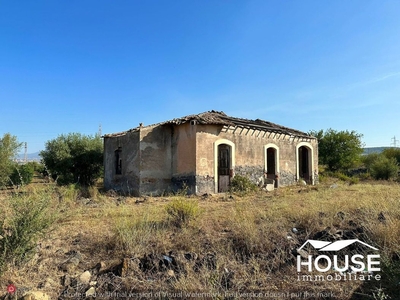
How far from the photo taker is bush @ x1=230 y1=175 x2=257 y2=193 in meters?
13.5

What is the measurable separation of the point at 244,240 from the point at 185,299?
1.78 m

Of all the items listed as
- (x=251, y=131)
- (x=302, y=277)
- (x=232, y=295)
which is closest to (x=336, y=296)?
(x=302, y=277)

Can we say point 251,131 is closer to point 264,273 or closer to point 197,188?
point 197,188

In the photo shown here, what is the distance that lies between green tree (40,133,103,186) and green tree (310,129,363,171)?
1851cm

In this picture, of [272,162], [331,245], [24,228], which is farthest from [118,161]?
[331,245]

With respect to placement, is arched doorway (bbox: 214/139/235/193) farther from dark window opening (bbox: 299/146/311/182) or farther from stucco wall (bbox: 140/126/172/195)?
dark window opening (bbox: 299/146/311/182)

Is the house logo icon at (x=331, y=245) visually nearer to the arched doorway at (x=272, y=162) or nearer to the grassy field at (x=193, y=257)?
the grassy field at (x=193, y=257)

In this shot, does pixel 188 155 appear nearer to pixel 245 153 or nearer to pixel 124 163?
pixel 245 153

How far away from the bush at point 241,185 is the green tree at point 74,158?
383 inches

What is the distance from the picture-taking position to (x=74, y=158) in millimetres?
18672

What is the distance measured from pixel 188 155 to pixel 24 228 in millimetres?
9262

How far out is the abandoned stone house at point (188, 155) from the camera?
13.1m

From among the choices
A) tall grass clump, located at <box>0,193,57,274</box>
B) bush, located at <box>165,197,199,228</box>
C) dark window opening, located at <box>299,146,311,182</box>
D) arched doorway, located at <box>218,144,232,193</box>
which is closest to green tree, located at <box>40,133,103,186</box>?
arched doorway, located at <box>218,144,232,193</box>

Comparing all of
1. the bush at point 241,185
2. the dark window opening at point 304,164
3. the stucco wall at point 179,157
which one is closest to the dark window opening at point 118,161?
the stucco wall at point 179,157
